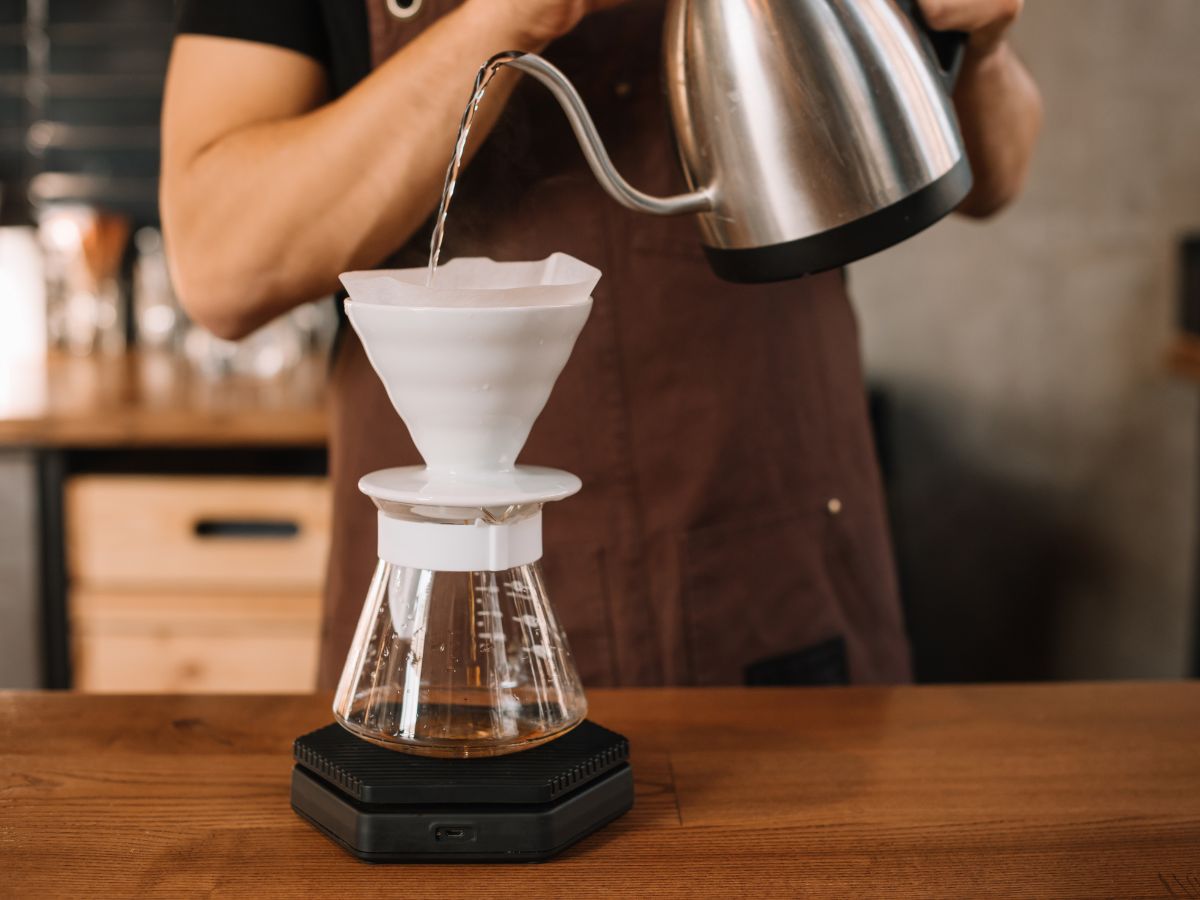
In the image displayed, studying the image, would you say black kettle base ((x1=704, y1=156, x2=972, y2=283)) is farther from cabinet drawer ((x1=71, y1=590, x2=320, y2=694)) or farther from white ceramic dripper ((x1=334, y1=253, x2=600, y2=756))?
cabinet drawer ((x1=71, y1=590, x2=320, y2=694))

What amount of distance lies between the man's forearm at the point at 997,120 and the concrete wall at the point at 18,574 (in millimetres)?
1396

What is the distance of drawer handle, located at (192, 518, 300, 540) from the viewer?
6.05 feet

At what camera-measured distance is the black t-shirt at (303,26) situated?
864 millimetres

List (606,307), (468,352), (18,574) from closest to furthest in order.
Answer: (468,352)
(606,307)
(18,574)

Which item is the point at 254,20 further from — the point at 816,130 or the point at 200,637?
the point at 200,637

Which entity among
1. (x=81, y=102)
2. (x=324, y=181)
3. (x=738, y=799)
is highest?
(x=81, y=102)

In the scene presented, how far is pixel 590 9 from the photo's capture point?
719 millimetres

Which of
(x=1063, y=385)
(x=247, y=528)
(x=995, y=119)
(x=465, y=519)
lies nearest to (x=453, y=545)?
(x=465, y=519)

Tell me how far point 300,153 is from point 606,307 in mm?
260

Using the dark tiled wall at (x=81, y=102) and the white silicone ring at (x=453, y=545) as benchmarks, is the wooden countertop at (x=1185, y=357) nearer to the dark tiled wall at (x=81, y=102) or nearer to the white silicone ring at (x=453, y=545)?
the white silicone ring at (x=453, y=545)

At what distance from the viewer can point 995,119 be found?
1018 millimetres

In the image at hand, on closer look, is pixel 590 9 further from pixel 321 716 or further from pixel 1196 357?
pixel 1196 357

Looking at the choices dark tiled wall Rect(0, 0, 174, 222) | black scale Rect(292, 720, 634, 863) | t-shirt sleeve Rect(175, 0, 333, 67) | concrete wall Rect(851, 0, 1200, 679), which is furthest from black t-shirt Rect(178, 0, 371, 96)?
dark tiled wall Rect(0, 0, 174, 222)

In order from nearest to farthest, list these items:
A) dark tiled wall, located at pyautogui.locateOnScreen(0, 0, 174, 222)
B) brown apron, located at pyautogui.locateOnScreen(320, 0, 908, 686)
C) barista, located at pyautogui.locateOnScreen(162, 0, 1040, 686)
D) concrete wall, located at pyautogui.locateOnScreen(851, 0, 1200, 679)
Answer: barista, located at pyautogui.locateOnScreen(162, 0, 1040, 686)
brown apron, located at pyautogui.locateOnScreen(320, 0, 908, 686)
concrete wall, located at pyautogui.locateOnScreen(851, 0, 1200, 679)
dark tiled wall, located at pyautogui.locateOnScreen(0, 0, 174, 222)
